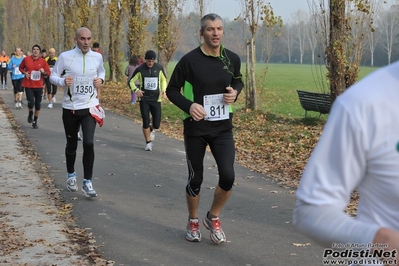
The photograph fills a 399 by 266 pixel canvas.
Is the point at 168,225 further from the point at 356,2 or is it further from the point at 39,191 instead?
the point at 356,2

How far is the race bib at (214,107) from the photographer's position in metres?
6.46

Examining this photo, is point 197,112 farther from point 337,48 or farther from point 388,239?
point 337,48

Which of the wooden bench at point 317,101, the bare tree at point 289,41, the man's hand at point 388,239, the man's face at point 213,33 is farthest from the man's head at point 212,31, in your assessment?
the bare tree at point 289,41

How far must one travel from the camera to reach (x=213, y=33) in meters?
6.32

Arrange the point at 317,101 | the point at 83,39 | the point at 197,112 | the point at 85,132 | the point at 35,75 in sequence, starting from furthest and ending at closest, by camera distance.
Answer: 1. the point at 317,101
2. the point at 35,75
3. the point at 83,39
4. the point at 85,132
5. the point at 197,112

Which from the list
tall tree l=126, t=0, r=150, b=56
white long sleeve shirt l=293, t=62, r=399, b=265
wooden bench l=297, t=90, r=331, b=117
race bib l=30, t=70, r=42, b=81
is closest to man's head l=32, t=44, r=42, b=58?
race bib l=30, t=70, r=42, b=81

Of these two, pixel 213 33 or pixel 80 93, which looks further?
pixel 80 93

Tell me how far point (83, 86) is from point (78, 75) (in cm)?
17

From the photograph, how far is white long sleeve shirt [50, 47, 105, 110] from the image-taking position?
892 cm

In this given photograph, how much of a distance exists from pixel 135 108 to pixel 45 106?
3017 millimetres

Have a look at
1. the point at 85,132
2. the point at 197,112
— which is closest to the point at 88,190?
the point at 85,132

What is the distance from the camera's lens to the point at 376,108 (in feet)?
6.11

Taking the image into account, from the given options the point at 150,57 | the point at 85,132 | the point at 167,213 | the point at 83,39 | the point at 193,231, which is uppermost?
the point at 83,39

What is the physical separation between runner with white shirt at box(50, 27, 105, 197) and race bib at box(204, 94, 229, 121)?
→ 8.60 ft
